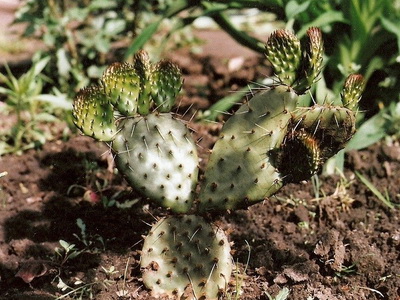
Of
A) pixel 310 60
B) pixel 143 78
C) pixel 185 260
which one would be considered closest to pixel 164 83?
pixel 143 78

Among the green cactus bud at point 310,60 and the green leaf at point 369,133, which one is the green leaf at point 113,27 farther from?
the green cactus bud at point 310,60

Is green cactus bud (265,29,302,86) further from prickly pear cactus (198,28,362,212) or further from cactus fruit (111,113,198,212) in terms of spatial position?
cactus fruit (111,113,198,212)

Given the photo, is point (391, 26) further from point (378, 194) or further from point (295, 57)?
point (295, 57)

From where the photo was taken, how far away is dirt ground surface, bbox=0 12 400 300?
7.20 ft

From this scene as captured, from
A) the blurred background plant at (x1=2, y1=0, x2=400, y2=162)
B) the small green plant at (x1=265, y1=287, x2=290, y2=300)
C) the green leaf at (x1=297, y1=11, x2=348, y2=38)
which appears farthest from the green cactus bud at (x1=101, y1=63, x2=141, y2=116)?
the green leaf at (x1=297, y1=11, x2=348, y2=38)

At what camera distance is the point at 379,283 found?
2.22 m

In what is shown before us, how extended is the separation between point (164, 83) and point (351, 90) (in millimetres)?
607

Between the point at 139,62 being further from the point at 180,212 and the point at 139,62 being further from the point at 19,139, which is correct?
the point at 19,139

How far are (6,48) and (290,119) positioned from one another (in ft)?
10.2

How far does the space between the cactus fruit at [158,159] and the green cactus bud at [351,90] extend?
53cm

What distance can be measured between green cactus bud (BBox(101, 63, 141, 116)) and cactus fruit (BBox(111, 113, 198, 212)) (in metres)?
0.08

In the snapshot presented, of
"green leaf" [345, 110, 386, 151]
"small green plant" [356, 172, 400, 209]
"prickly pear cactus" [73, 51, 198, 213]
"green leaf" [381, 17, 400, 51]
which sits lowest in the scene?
"small green plant" [356, 172, 400, 209]

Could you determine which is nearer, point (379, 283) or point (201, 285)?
point (201, 285)

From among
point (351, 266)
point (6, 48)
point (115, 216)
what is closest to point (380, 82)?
point (351, 266)
